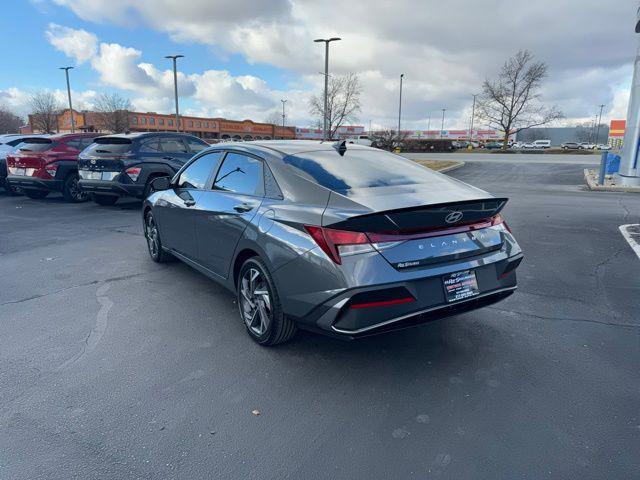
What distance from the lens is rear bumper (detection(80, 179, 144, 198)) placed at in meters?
9.73

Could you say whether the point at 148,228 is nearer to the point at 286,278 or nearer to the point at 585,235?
the point at 286,278

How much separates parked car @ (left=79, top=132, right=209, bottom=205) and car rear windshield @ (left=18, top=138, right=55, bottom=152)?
199 centimetres

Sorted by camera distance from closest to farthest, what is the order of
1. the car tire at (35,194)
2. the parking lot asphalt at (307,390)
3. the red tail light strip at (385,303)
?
the parking lot asphalt at (307,390) < the red tail light strip at (385,303) < the car tire at (35,194)

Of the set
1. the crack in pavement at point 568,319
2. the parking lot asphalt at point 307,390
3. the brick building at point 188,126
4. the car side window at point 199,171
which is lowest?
the parking lot asphalt at point 307,390

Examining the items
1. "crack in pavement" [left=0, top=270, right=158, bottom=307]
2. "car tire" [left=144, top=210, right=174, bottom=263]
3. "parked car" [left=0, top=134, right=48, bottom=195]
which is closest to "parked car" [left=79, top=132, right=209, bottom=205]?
"car tire" [left=144, top=210, right=174, bottom=263]

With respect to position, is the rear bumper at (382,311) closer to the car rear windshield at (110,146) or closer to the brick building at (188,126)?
the car rear windshield at (110,146)

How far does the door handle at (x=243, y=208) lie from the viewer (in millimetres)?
3630

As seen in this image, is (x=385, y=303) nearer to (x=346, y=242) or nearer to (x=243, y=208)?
(x=346, y=242)

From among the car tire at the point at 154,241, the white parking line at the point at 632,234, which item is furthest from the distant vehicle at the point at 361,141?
the white parking line at the point at 632,234

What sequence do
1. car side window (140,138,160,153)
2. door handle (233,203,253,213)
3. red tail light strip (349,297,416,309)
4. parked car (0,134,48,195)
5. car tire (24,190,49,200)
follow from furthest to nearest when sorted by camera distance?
parked car (0,134,48,195) → car tire (24,190,49,200) → car side window (140,138,160,153) → door handle (233,203,253,213) → red tail light strip (349,297,416,309)

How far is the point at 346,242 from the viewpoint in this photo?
109 inches

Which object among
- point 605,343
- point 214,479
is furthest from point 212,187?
point 605,343

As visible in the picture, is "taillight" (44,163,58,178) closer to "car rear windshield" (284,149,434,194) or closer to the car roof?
the car roof

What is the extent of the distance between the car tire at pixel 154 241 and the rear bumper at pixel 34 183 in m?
6.90
